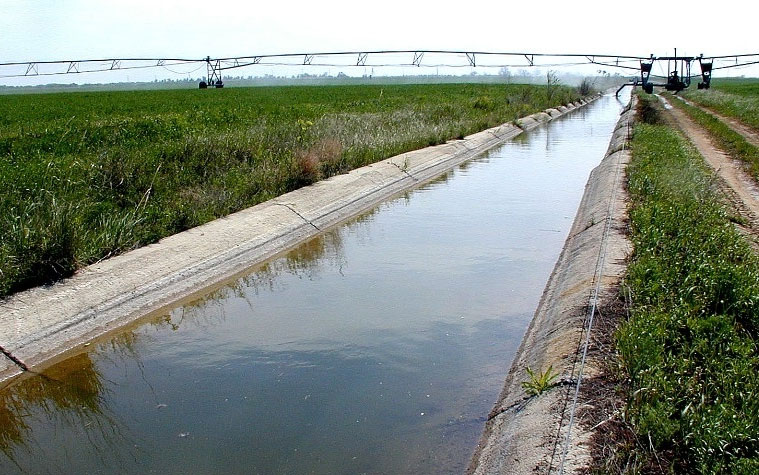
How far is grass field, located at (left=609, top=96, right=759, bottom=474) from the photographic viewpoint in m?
3.65

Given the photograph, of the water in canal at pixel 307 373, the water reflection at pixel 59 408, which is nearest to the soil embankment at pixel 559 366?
the water in canal at pixel 307 373

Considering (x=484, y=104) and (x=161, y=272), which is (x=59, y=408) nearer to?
(x=161, y=272)

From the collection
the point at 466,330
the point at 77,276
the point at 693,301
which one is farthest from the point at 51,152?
the point at 693,301

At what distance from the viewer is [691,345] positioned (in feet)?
15.9

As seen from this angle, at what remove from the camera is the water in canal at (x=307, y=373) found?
15.8 feet

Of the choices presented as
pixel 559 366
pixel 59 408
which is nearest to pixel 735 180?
pixel 559 366

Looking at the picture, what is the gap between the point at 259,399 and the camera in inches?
218

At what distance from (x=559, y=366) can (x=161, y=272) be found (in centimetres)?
494

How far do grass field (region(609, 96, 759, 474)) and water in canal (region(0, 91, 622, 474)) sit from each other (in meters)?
1.28

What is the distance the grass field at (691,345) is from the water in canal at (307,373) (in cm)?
128

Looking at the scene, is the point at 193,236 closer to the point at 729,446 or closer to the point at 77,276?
the point at 77,276

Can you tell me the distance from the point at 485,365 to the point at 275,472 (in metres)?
2.29

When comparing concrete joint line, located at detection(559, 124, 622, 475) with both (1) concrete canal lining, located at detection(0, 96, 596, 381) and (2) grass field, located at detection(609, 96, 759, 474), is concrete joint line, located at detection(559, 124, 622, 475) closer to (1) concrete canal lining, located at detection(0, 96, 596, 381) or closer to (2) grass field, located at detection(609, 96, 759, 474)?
(2) grass field, located at detection(609, 96, 759, 474)

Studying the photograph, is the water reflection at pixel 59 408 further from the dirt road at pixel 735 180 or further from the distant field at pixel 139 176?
the dirt road at pixel 735 180
